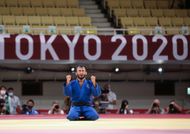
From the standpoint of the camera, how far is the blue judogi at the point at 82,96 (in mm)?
11586

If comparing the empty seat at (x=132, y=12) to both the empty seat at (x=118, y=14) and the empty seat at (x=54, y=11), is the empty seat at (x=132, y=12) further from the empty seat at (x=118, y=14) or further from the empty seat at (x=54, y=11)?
the empty seat at (x=54, y=11)

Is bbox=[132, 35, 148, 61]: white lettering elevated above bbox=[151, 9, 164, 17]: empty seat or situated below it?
below

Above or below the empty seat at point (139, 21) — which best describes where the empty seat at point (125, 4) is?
above

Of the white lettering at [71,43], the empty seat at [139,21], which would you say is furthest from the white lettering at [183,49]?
the white lettering at [71,43]

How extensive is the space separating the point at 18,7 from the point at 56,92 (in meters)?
4.11

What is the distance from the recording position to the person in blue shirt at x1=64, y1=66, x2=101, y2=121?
1159 cm

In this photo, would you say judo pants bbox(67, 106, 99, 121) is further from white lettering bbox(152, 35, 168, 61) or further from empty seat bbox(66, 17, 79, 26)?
empty seat bbox(66, 17, 79, 26)

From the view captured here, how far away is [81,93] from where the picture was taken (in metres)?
11.6

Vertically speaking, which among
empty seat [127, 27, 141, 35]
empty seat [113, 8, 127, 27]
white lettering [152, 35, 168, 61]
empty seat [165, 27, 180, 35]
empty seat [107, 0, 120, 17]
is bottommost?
white lettering [152, 35, 168, 61]

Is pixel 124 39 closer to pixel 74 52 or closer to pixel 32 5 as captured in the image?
pixel 74 52

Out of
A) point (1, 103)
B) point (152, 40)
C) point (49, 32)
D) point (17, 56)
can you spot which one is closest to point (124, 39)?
point (152, 40)

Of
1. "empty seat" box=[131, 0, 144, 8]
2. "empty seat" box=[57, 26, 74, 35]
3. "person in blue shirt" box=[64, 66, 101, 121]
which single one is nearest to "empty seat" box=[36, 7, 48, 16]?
"empty seat" box=[57, 26, 74, 35]

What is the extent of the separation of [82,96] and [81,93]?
0.10 m

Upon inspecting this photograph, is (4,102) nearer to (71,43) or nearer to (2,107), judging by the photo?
(2,107)
